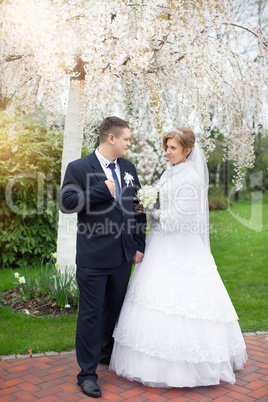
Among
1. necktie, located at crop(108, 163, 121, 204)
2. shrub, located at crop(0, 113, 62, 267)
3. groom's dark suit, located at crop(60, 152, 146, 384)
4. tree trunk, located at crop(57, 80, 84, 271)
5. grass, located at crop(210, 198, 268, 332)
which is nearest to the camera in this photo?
groom's dark suit, located at crop(60, 152, 146, 384)

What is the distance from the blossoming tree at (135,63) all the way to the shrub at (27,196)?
1.50 metres

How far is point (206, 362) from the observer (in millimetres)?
3357

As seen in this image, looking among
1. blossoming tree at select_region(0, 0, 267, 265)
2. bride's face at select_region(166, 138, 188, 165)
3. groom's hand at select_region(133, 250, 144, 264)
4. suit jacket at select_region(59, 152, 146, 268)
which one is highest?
blossoming tree at select_region(0, 0, 267, 265)

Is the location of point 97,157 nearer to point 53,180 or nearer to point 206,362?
point 206,362

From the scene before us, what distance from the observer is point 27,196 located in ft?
24.5

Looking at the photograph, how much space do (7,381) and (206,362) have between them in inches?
65.1

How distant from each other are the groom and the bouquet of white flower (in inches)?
6.0

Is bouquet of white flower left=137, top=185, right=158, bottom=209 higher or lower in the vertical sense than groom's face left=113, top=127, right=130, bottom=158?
lower

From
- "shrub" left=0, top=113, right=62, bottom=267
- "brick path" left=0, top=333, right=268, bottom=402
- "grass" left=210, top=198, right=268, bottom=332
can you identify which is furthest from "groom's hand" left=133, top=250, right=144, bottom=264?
"shrub" left=0, top=113, right=62, bottom=267

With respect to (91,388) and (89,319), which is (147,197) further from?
(91,388)

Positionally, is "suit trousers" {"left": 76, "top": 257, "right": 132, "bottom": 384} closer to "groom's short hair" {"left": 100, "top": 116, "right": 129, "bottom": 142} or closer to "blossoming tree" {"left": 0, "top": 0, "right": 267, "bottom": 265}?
"groom's short hair" {"left": 100, "top": 116, "right": 129, "bottom": 142}

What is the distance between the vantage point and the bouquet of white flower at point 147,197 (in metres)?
3.60

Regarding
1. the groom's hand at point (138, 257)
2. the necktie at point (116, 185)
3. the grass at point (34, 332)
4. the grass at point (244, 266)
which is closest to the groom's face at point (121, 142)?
the necktie at point (116, 185)

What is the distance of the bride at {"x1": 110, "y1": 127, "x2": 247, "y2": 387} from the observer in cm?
333
